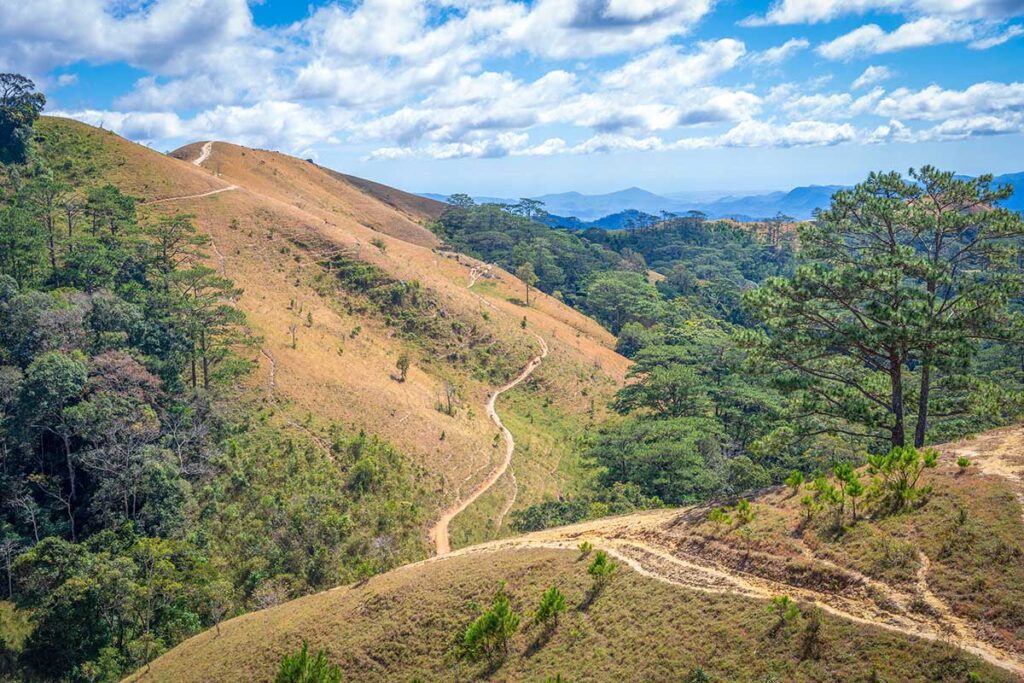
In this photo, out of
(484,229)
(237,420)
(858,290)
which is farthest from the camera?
(484,229)

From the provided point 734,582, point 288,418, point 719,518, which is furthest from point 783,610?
point 288,418

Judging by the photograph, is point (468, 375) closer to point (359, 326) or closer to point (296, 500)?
point (359, 326)

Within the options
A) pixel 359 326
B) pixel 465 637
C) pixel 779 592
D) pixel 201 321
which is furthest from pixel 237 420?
pixel 779 592

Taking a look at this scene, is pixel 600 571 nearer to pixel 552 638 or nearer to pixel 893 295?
pixel 552 638

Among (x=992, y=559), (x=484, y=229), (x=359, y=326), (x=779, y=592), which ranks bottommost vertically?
(x=779, y=592)

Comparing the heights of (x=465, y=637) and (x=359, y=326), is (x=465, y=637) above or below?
below

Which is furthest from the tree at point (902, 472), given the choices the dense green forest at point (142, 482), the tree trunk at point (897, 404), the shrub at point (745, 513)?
the dense green forest at point (142, 482)

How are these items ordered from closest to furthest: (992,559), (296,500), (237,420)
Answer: (992,559), (296,500), (237,420)
